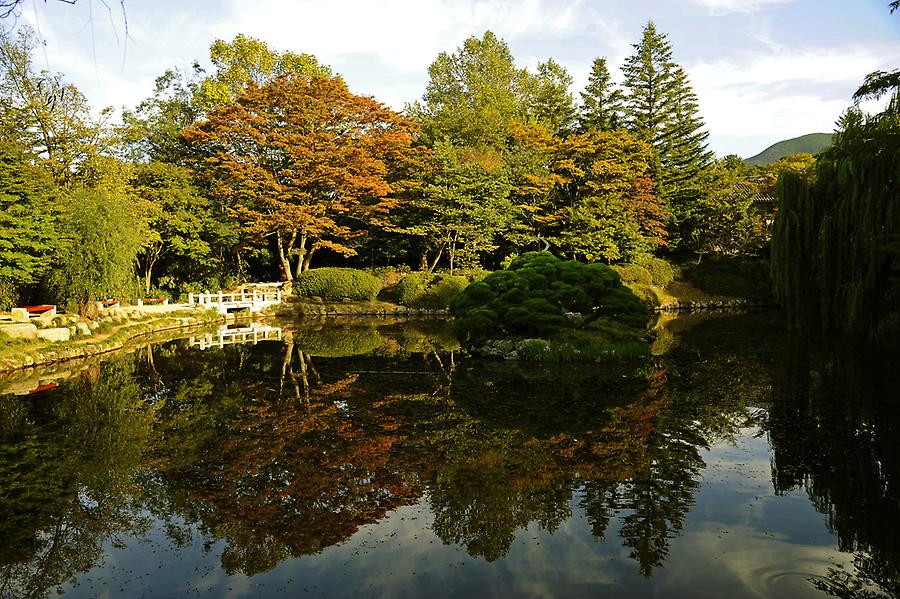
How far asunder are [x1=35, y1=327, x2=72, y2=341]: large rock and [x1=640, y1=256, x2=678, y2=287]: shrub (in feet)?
82.8

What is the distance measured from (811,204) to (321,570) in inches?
565

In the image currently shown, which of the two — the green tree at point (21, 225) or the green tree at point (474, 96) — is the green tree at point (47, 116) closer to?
the green tree at point (21, 225)

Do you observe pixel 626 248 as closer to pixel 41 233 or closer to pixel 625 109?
pixel 625 109

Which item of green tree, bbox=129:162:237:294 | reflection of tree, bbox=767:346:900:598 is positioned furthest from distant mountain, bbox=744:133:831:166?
reflection of tree, bbox=767:346:900:598

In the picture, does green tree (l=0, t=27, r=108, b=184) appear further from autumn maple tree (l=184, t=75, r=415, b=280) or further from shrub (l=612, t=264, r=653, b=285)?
shrub (l=612, t=264, r=653, b=285)

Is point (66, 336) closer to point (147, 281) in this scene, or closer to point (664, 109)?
point (147, 281)

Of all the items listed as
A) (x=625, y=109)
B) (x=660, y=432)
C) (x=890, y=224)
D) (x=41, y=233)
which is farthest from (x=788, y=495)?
(x=625, y=109)

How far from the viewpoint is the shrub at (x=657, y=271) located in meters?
30.5

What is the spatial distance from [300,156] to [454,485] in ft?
74.0

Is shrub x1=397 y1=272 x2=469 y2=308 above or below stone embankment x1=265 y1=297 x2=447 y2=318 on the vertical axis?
above

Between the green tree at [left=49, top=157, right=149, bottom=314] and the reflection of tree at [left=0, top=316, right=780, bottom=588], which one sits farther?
the green tree at [left=49, top=157, right=149, bottom=314]

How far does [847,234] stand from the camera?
1281 cm

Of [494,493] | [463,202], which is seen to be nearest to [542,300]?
[494,493]

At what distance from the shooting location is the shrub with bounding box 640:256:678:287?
30.5 m
